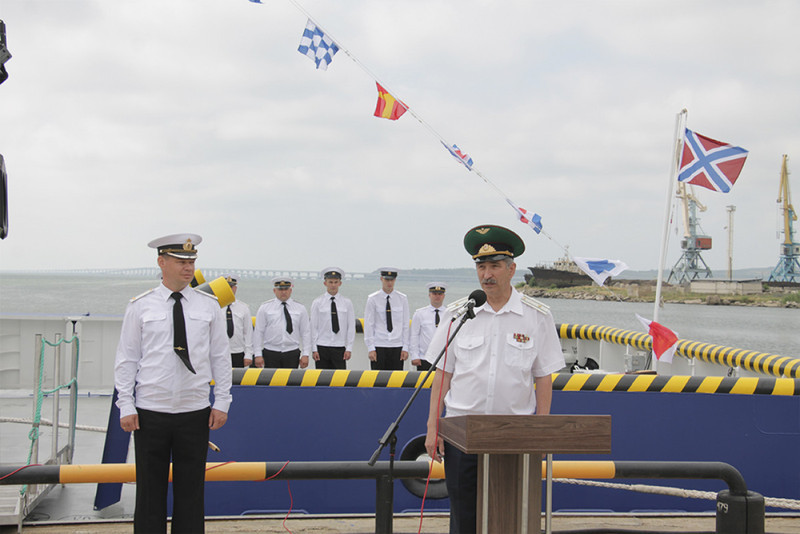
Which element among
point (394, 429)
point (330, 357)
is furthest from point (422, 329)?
point (394, 429)

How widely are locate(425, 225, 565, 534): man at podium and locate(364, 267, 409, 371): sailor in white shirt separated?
20.3 ft

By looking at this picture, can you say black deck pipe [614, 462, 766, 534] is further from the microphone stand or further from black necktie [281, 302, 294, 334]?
black necktie [281, 302, 294, 334]

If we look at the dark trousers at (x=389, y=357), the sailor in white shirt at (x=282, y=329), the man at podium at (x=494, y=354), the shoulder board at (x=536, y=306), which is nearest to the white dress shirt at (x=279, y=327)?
the sailor in white shirt at (x=282, y=329)

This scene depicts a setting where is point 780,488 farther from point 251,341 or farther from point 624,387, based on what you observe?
point 251,341

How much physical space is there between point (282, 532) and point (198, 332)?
59.3 inches

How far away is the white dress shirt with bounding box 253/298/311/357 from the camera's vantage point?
938 cm

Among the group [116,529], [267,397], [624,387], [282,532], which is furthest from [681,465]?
[116,529]

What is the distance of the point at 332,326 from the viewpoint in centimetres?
948

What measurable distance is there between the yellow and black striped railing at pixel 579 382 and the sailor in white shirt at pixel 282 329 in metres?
4.14

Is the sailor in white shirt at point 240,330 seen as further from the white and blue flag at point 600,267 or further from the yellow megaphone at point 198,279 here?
the white and blue flag at point 600,267

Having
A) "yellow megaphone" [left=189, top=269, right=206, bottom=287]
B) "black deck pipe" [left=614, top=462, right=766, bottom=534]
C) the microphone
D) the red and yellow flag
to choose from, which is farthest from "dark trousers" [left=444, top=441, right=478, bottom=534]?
the red and yellow flag

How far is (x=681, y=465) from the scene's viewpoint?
10.8ft

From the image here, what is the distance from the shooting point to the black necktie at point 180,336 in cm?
355

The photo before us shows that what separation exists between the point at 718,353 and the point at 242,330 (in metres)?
5.67
